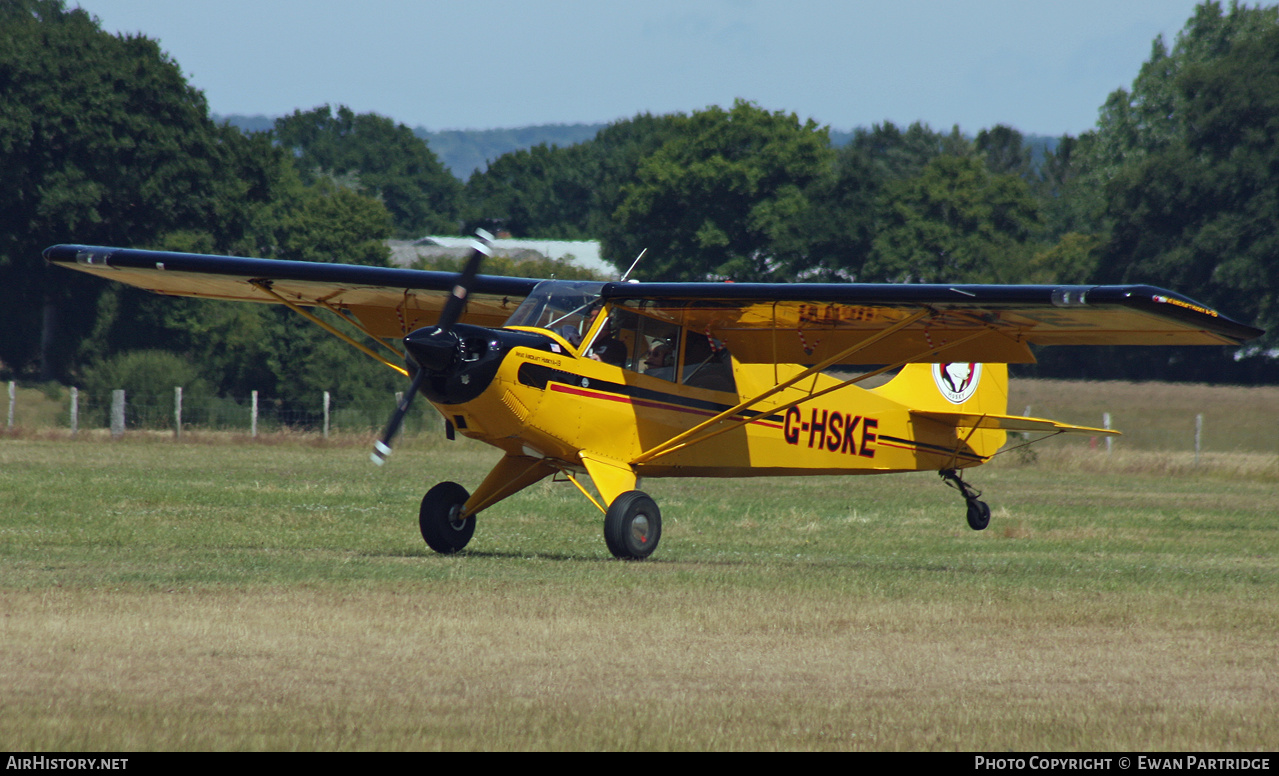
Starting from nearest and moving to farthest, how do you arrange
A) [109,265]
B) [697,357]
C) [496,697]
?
1. [496,697]
2. [697,357]
3. [109,265]

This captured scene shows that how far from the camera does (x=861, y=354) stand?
14859mm

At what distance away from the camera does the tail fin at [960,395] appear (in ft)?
55.7

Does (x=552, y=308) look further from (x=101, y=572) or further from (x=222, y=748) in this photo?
(x=222, y=748)

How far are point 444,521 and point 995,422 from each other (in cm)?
746

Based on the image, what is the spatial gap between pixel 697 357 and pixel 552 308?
76.3 inches

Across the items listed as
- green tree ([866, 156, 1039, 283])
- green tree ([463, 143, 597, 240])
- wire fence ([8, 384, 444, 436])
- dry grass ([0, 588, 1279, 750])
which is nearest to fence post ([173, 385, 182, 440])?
wire fence ([8, 384, 444, 436])

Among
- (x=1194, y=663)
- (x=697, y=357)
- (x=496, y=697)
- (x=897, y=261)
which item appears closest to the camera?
(x=496, y=697)

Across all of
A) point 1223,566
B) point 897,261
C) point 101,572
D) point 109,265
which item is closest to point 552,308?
point 101,572

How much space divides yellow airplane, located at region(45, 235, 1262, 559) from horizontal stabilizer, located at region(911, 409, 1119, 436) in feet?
0.44

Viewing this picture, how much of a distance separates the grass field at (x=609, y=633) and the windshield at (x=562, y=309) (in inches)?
85.6

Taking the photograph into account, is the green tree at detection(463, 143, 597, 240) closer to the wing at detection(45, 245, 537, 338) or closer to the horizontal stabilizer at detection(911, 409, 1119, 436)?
the wing at detection(45, 245, 537, 338)

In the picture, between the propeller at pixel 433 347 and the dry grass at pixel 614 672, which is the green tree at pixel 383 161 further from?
the dry grass at pixel 614 672

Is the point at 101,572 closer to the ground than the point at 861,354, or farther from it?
closer to the ground

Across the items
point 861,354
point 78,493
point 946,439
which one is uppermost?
point 861,354
